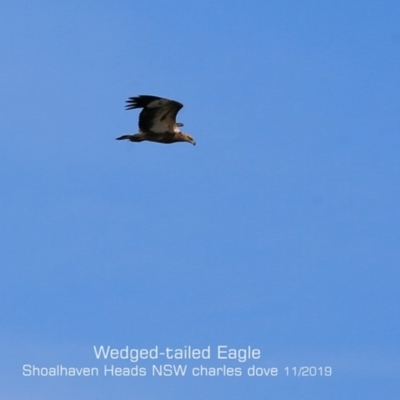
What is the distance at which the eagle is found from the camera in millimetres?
103938

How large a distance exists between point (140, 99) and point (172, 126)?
1.82 m

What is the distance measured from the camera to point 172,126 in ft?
346

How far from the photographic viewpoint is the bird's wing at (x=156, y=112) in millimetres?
103863

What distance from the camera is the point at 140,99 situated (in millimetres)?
103750

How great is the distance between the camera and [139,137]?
105 m

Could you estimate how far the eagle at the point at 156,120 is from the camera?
341 ft

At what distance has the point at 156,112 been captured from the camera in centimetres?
10450

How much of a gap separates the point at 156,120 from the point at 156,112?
1.01 ft

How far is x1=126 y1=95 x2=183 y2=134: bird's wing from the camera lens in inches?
4089

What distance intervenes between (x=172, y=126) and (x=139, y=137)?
92 centimetres

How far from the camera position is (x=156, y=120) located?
105m
